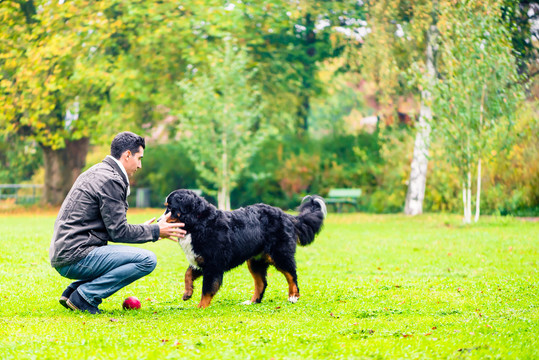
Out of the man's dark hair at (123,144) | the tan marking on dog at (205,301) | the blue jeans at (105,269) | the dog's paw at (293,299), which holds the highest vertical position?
the man's dark hair at (123,144)

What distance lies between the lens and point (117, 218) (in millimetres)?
6609

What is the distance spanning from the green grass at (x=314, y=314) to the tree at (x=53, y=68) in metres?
13.8

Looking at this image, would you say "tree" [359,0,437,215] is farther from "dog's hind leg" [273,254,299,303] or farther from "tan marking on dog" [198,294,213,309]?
"tan marking on dog" [198,294,213,309]

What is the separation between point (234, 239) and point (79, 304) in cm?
182

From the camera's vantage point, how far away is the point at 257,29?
30.2m

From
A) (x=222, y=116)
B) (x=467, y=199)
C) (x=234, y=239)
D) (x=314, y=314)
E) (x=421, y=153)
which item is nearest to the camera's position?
(x=314, y=314)

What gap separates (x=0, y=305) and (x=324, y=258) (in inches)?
278

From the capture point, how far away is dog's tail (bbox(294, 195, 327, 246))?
833cm

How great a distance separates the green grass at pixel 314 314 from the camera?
5.16m

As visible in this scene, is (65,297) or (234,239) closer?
(65,297)

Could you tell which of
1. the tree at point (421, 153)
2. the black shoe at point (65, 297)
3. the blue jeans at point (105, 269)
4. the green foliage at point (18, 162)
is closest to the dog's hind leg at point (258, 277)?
the blue jeans at point (105, 269)

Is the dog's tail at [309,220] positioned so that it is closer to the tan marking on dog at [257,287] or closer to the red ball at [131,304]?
Answer: the tan marking on dog at [257,287]

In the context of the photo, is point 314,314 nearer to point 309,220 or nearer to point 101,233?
point 309,220

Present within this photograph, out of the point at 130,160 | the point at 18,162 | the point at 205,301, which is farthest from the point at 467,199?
the point at 18,162
